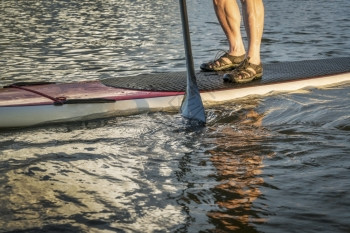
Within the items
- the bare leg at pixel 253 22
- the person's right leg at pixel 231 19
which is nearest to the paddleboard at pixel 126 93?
the bare leg at pixel 253 22

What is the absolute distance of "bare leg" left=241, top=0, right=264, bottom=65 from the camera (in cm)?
538

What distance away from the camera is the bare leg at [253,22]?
212 inches

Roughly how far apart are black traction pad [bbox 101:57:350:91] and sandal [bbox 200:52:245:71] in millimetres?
98

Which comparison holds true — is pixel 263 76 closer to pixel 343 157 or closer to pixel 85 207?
pixel 343 157

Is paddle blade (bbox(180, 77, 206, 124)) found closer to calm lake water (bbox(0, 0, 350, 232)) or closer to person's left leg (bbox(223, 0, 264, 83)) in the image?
calm lake water (bbox(0, 0, 350, 232))

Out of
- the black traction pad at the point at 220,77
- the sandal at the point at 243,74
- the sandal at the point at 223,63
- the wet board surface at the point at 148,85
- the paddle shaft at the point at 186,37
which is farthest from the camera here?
the sandal at the point at 223,63

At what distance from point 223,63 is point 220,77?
0.30m

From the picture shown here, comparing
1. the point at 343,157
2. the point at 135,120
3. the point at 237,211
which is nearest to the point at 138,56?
the point at 135,120

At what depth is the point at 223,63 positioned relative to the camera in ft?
19.1

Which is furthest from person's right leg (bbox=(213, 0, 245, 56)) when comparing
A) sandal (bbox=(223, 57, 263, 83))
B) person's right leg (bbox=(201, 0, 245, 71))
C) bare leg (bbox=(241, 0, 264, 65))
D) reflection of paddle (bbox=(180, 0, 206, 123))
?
reflection of paddle (bbox=(180, 0, 206, 123))

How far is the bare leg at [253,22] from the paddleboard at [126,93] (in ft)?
0.78

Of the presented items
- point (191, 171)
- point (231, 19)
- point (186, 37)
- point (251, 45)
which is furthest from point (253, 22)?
point (191, 171)

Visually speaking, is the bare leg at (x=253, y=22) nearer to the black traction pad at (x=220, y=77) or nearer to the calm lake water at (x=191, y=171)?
the black traction pad at (x=220, y=77)

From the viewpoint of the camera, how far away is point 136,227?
2789 millimetres
